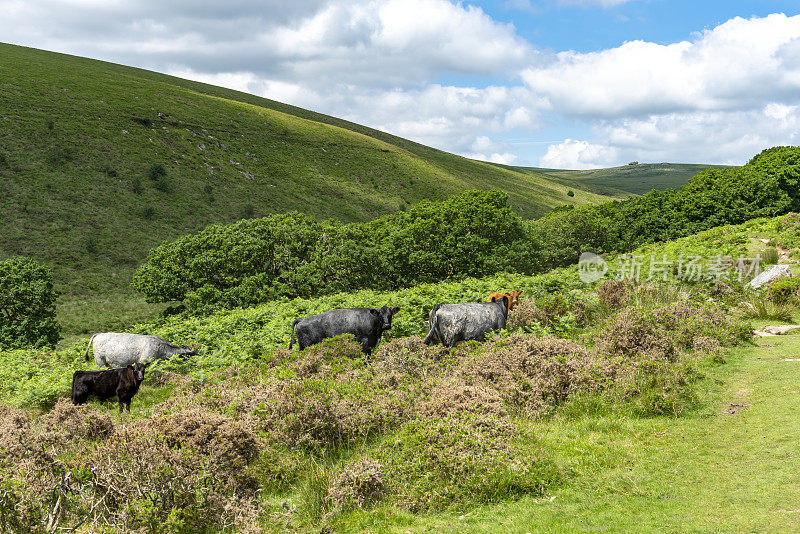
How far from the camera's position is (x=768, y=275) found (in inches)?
779

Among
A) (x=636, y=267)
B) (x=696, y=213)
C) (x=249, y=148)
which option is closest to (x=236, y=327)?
(x=636, y=267)

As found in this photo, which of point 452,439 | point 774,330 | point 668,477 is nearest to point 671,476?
point 668,477

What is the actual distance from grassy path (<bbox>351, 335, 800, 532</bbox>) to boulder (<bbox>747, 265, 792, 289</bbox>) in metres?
11.6

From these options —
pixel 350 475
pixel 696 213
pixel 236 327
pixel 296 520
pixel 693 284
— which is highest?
pixel 696 213

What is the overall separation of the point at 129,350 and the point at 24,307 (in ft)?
50.7

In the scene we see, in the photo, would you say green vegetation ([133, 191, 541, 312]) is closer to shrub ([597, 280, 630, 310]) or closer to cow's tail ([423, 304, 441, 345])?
shrub ([597, 280, 630, 310])

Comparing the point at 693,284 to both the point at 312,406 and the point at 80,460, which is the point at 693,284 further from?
the point at 80,460

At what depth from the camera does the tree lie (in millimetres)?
25656

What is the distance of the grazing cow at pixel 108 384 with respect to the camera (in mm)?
12516

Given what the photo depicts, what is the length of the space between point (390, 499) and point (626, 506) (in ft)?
9.88

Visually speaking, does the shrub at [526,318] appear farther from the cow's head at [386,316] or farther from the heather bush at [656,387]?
the heather bush at [656,387]

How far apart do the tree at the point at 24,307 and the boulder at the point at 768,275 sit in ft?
111

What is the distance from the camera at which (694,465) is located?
6992 mm

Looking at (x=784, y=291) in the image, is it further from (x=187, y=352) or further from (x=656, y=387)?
(x=187, y=352)
